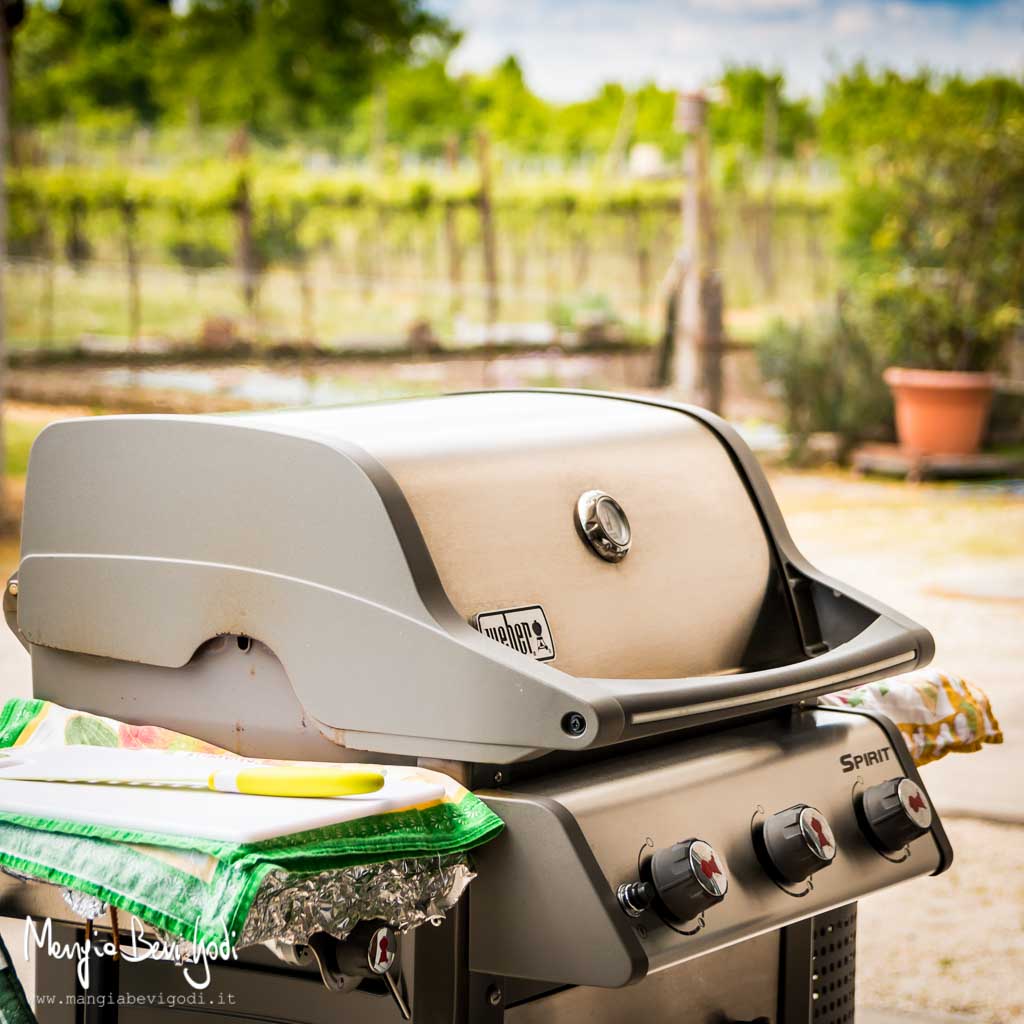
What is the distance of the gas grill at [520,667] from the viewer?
1.12 meters

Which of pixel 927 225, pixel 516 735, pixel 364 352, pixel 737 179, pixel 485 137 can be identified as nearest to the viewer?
pixel 516 735

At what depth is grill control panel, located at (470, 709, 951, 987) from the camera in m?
1.10

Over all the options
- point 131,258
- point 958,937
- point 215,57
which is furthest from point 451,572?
point 215,57

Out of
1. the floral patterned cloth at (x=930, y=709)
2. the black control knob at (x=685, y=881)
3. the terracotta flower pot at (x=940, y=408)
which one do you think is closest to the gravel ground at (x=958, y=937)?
the floral patterned cloth at (x=930, y=709)

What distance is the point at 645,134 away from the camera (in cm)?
2402

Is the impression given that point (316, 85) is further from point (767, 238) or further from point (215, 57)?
point (767, 238)

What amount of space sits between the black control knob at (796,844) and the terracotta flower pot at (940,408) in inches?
338

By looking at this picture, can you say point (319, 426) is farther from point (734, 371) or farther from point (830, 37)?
point (830, 37)

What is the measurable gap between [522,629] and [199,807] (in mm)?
292

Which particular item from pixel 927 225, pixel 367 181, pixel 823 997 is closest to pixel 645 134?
pixel 367 181

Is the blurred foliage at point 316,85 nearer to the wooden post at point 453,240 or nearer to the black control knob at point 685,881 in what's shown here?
the wooden post at point 453,240

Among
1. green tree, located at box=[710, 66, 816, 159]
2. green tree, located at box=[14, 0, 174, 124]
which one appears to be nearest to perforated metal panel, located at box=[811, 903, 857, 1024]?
green tree, located at box=[14, 0, 174, 124]

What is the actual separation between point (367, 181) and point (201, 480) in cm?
1347

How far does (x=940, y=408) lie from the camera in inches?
378
